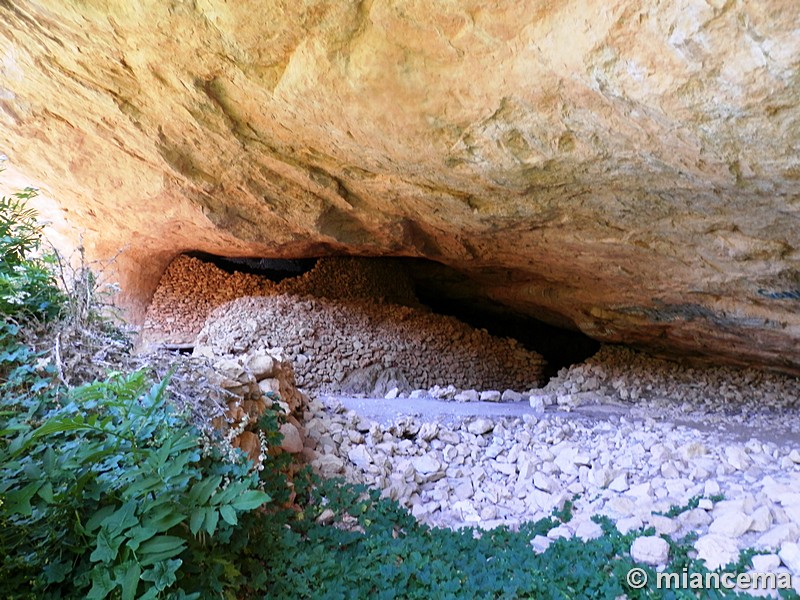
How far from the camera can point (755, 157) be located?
2547 millimetres

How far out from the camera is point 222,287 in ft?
25.4

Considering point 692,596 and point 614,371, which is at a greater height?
point 614,371

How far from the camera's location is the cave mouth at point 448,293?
7965mm

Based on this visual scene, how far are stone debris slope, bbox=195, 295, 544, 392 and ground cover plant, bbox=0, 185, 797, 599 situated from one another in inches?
142

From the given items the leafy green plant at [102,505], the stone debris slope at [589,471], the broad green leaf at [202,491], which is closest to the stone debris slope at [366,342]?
the stone debris slope at [589,471]

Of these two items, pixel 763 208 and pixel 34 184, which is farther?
pixel 34 184

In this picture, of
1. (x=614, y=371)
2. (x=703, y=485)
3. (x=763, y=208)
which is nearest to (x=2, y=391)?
(x=703, y=485)

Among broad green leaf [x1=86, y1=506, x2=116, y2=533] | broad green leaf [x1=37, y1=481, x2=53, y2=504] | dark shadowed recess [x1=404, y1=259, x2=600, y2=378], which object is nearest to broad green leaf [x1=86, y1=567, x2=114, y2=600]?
broad green leaf [x1=86, y1=506, x2=116, y2=533]

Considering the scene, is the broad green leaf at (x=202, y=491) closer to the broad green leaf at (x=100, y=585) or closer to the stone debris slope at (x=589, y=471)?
the broad green leaf at (x=100, y=585)

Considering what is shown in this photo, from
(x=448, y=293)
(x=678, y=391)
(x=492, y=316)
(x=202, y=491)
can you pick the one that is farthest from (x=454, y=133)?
(x=492, y=316)

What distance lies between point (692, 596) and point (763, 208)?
2244 millimetres

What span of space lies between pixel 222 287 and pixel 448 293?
334 cm

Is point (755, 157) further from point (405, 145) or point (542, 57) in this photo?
point (405, 145)

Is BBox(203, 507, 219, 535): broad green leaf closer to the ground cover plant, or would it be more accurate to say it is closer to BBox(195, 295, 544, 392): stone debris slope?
the ground cover plant
